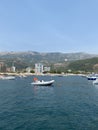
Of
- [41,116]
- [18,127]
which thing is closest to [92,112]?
[41,116]

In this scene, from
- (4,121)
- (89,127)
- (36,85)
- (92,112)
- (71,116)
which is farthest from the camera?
(36,85)

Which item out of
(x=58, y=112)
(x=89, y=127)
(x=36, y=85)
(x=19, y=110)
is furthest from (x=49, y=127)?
(x=36, y=85)

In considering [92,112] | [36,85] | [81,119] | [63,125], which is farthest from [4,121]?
[36,85]

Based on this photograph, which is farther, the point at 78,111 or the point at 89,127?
the point at 78,111

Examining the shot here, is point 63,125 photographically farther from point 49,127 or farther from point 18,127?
point 18,127

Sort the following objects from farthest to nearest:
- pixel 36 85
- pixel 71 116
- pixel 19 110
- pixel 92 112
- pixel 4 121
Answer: pixel 36 85 < pixel 19 110 < pixel 92 112 < pixel 71 116 < pixel 4 121

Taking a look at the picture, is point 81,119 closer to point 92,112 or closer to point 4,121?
point 92,112

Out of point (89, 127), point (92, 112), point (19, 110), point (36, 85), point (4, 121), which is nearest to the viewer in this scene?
point (89, 127)

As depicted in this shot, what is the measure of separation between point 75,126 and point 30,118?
973 centimetres

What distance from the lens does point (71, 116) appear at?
149ft

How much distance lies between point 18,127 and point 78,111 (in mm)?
16731

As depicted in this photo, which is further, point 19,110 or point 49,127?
point 19,110

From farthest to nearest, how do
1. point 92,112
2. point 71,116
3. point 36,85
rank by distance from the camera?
point 36,85
point 92,112
point 71,116

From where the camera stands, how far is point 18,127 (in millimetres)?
37969
